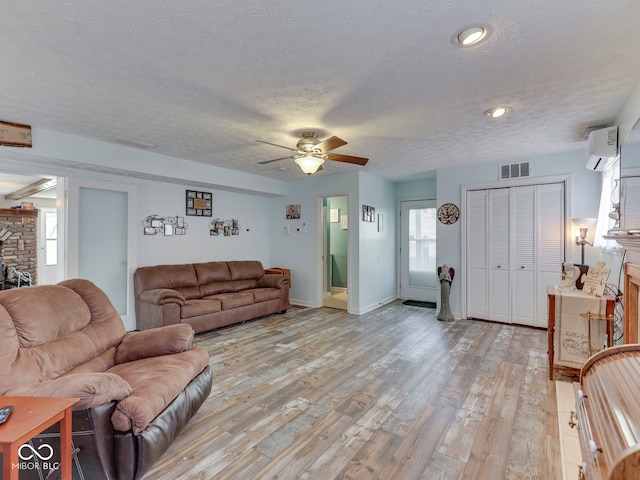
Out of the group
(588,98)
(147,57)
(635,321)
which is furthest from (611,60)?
(147,57)

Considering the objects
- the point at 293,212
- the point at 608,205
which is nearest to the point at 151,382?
the point at 608,205

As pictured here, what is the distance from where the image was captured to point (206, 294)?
15.8 feet

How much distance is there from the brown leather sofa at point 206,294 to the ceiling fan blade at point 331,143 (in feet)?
8.93

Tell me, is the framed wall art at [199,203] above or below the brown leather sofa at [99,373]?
above

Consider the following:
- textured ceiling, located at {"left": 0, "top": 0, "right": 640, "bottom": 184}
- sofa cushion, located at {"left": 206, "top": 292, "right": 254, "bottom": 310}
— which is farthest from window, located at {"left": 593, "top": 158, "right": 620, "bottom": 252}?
sofa cushion, located at {"left": 206, "top": 292, "right": 254, "bottom": 310}

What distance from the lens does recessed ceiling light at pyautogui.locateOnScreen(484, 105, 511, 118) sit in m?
2.72

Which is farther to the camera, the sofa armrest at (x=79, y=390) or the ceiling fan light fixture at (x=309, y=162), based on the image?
the ceiling fan light fixture at (x=309, y=162)

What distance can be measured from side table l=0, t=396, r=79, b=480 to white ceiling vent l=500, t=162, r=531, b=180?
210 inches

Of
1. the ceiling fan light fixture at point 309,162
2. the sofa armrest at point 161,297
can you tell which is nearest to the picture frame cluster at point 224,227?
the sofa armrest at point 161,297

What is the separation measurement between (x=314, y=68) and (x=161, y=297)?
3323mm

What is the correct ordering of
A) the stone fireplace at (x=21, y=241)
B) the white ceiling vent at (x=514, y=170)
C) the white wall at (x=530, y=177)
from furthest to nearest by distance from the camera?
the stone fireplace at (x=21, y=241), the white ceiling vent at (x=514, y=170), the white wall at (x=530, y=177)

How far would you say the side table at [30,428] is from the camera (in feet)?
3.47

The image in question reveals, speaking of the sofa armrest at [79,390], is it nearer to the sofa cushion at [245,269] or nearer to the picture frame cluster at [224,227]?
the sofa cushion at [245,269]

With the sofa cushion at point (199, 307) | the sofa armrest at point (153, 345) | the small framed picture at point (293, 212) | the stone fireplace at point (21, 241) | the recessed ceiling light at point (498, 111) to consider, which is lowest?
the sofa cushion at point (199, 307)
